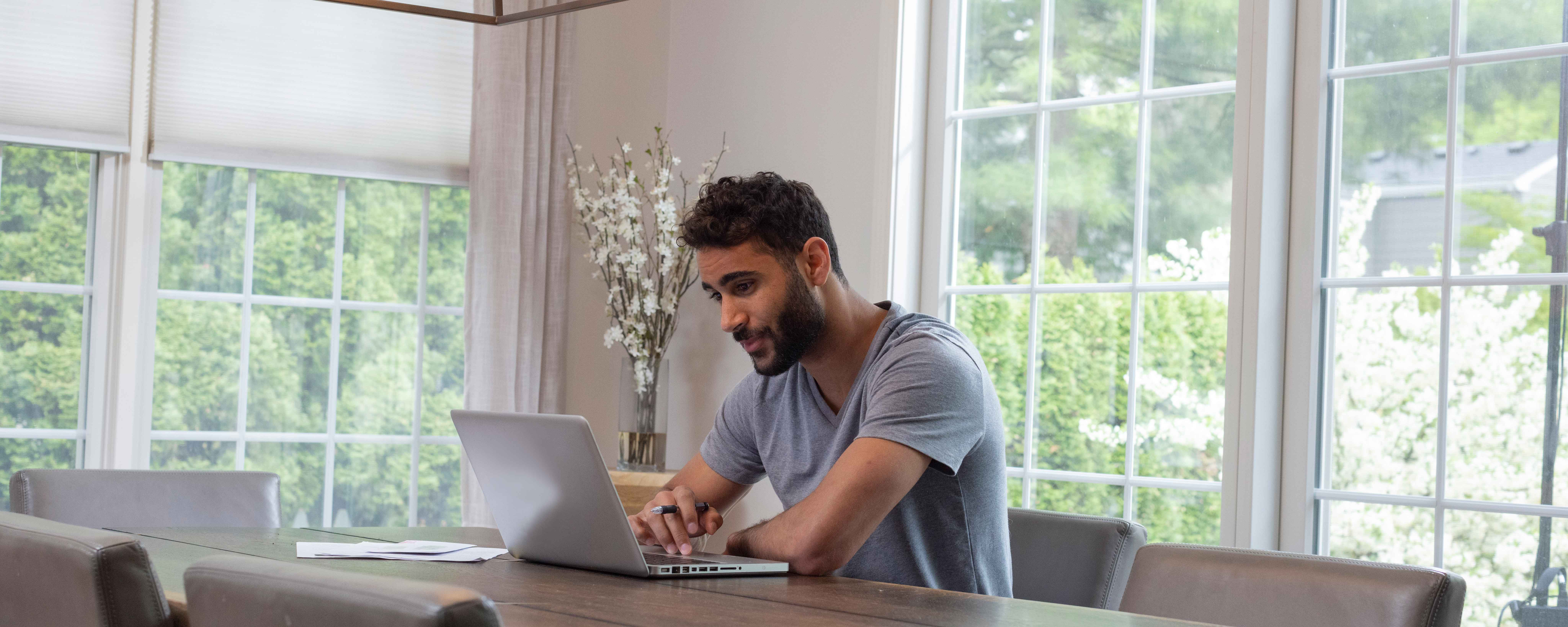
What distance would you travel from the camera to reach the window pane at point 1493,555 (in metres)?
2.73

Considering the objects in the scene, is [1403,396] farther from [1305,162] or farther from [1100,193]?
[1100,193]

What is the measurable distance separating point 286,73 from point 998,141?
2016 millimetres

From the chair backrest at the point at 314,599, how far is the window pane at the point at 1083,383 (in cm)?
268

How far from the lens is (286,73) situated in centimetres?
387

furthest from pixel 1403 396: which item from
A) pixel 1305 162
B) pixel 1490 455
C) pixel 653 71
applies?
pixel 653 71

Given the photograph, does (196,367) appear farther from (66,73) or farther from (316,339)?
(66,73)

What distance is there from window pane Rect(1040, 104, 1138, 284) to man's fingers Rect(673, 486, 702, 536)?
176 cm

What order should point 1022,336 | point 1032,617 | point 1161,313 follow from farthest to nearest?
point 1022,336
point 1161,313
point 1032,617

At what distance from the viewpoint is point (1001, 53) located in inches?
145

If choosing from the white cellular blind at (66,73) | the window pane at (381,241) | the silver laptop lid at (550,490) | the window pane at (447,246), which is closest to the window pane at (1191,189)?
the silver laptop lid at (550,490)

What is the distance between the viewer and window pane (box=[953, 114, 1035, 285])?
3.61m

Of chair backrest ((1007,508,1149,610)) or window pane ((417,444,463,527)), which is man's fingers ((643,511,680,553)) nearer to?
chair backrest ((1007,508,1149,610))

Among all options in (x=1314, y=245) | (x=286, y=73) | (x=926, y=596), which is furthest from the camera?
(x=286, y=73)

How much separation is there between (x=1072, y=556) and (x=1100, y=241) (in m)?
1.51
